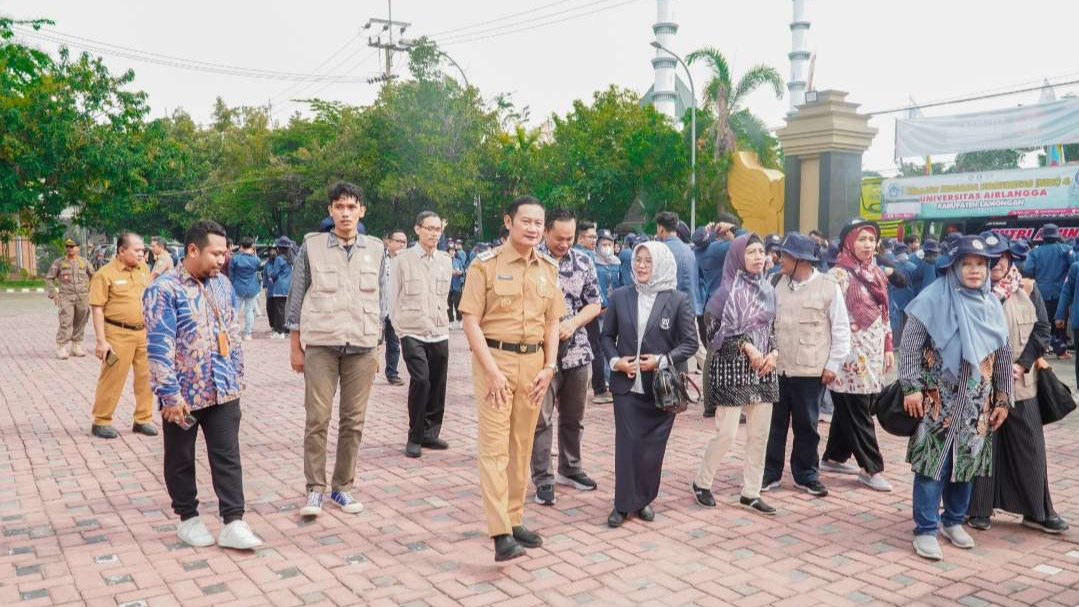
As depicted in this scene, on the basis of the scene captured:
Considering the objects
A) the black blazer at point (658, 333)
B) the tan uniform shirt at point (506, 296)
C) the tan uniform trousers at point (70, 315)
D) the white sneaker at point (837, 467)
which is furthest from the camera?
the tan uniform trousers at point (70, 315)

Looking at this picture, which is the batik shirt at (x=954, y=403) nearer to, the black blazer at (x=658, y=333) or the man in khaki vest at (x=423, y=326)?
the black blazer at (x=658, y=333)

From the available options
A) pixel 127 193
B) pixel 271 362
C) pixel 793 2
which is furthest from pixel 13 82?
pixel 793 2

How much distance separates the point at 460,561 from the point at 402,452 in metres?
2.44

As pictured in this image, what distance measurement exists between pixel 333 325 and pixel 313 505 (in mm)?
1040

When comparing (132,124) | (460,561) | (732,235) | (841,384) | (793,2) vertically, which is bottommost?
(460,561)

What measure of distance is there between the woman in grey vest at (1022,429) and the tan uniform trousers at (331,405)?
354 cm

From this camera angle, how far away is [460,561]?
4.42 metres

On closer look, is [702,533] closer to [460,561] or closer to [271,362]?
[460,561]

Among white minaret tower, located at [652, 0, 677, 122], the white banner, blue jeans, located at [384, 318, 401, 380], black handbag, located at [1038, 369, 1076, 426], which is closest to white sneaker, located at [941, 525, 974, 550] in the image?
black handbag, located at [1038, 369, 1076, 426]

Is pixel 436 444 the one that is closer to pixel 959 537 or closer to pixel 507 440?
pixel 507 440

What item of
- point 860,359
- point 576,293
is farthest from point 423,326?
point 860,359

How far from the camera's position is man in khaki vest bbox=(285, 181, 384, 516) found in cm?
502

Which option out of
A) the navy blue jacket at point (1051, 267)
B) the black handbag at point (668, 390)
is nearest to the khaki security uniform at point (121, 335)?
the black handbag at point (668, 390)

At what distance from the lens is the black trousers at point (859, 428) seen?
579 centimetres
